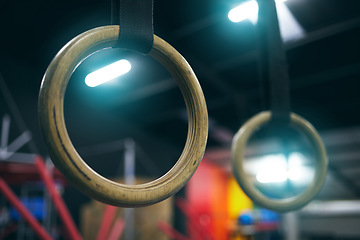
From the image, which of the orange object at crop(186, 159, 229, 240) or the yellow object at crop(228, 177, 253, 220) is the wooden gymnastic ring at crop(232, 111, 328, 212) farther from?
the yellow object at crop(228, 177, 253, 220)

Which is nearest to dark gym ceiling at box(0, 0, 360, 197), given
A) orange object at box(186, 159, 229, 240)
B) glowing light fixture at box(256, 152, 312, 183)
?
glowing light fixture at box(256, 152, 312, 183)

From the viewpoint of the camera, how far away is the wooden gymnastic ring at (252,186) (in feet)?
2.13

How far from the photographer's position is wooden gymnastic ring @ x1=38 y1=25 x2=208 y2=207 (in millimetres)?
328

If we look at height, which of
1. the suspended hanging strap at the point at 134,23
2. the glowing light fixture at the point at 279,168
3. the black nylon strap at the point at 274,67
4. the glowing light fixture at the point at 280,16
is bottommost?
the suspended hanging strap at the point at 134,23

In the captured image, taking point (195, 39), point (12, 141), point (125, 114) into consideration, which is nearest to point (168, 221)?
point (125, 114)

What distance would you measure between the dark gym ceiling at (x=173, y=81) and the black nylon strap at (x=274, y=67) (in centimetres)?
65

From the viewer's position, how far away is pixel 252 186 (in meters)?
0.66

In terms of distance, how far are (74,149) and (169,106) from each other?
4.32m

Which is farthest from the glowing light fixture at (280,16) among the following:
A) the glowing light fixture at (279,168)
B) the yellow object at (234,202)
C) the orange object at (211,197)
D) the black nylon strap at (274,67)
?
the yellow object at (234,202)

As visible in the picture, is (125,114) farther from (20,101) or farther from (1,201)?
(1,201)

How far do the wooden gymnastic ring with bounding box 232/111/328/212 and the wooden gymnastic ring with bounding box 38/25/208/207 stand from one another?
0.87 ft

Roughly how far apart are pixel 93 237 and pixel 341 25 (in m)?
3.85

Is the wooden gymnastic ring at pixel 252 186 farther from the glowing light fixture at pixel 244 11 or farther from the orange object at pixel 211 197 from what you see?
the orange object at pixel 211 197

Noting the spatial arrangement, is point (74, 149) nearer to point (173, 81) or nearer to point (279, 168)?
point (173, 81)
